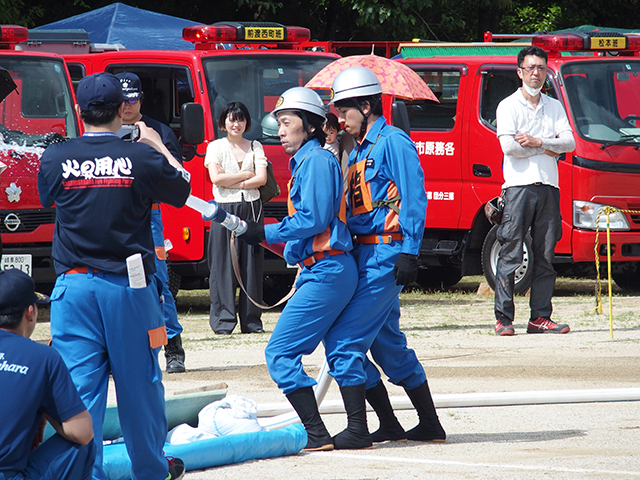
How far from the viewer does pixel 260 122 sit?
417 inches

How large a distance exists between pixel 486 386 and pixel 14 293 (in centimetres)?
405

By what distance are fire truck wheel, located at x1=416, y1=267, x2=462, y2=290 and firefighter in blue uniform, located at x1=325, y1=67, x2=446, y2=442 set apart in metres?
8.38

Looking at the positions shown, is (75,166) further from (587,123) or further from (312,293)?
(587,123)

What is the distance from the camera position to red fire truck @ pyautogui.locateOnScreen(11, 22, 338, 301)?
34.2 ft

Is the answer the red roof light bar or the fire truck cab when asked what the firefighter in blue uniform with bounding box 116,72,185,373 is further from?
the red roof light bar

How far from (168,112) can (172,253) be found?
1.85 meters

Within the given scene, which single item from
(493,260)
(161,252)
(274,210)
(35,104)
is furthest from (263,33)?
(161,252)

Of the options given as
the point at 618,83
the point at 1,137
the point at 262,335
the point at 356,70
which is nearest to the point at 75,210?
the point at 356,70

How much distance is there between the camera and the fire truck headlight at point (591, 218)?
1128cm

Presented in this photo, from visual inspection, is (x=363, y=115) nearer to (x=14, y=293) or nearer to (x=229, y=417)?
(x=229, y=417)

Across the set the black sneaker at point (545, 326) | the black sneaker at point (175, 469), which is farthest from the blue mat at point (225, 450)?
the black sneaker at point (545, 326)

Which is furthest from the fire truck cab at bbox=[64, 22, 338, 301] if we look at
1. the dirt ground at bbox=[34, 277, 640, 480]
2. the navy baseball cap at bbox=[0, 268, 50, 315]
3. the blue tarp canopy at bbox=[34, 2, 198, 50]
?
the navy baseball cap at bbox=[0, 268, 50, 315]

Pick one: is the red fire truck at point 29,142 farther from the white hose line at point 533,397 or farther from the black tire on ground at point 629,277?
the black tire on ground at point 629,277

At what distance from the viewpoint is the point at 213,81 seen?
1055cm
